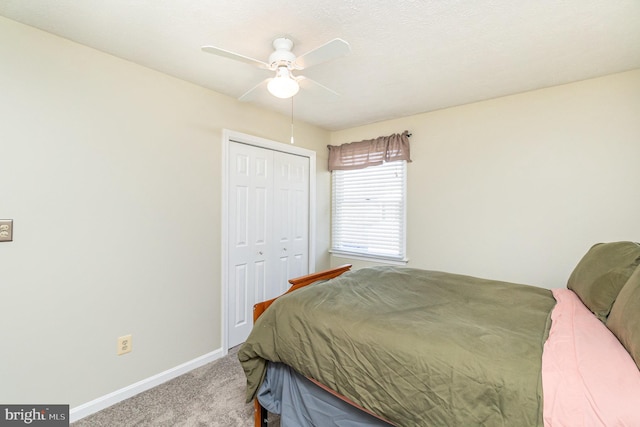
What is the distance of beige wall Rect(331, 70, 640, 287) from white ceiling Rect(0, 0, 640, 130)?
0.26m

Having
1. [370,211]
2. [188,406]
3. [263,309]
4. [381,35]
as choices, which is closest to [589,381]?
[263,309]

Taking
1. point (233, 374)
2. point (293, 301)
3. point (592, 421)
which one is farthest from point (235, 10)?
point (233, 374)

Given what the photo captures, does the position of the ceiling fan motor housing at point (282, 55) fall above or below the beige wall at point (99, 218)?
above

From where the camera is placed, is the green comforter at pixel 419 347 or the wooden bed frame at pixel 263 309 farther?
the wooden bed frame at pixel 263 309

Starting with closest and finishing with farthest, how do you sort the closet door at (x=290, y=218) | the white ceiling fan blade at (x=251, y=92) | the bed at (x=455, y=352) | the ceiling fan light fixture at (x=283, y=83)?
the bed at (x=455, y=352) → the ceiling fan light fixture at (x=283, y=83) → the white ceiling fan blade at (x=251, y=92) → the closet door at (x=290, y=218)

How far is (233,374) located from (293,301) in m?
1.21

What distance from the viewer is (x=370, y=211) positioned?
351 cm

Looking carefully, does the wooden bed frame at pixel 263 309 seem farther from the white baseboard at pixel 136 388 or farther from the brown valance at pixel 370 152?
the brown valance at pixel 370 152

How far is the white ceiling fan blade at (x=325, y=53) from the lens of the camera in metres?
1.36

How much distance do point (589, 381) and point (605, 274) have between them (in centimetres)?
89

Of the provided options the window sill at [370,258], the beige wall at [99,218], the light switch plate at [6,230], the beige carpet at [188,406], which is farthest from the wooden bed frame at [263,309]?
the light switch plate at [6,230]

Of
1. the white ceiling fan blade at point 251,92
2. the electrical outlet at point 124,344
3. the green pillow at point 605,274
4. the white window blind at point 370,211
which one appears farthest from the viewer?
the white window blind at point 370,211

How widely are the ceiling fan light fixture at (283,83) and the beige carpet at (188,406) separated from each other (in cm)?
208

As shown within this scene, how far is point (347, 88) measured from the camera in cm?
243
